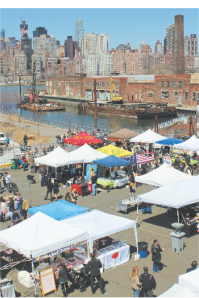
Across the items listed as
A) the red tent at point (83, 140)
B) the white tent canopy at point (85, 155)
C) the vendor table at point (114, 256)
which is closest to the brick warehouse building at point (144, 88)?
the red tent at point (83, 140)

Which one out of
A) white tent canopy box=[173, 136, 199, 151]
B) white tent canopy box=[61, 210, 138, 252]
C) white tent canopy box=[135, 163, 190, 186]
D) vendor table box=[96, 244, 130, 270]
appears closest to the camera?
white tent canopy box=[61, 210, 138, 252]

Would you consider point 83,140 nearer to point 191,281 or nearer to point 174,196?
point 174,196

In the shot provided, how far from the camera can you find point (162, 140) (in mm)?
25047

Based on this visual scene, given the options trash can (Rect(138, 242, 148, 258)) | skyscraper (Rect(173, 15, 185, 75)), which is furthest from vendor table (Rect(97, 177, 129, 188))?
skyscraper (Rect(173, 15, 185, 75))

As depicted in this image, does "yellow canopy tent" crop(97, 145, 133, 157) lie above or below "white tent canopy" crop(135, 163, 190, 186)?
above

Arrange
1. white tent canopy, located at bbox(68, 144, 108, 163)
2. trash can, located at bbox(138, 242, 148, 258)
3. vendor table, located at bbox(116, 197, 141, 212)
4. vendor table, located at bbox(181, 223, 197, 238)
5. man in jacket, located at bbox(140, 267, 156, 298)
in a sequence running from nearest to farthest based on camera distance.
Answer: man in jacket, located at bbox(140, 267, 156, 298) → trash can, located at bbox(138, 242, 148, 258) → vendor table, located at bbox(181, 223, 197, 238) → vendor table, located at bbox(116, 197, 141, 212) → white tent canopy, located at bbox(68, 144, 108, 163)

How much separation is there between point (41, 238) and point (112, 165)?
10259mm

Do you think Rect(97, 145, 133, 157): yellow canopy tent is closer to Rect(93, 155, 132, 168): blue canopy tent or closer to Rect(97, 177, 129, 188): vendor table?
Rect(93, 155, 132, 168): blue canopy tent

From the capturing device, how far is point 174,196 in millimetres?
12758

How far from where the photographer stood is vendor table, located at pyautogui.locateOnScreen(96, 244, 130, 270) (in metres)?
10.4

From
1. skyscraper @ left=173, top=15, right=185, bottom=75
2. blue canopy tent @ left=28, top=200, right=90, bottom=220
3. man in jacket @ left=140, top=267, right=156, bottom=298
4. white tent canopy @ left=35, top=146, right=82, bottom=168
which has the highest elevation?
skyscraper @ left=173, top=15, right=185, bottom=75

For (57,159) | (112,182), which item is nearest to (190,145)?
(112,182)

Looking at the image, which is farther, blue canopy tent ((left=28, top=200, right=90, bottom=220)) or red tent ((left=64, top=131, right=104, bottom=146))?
red tent ((left=64, top=131, right=104, bottom=146))
